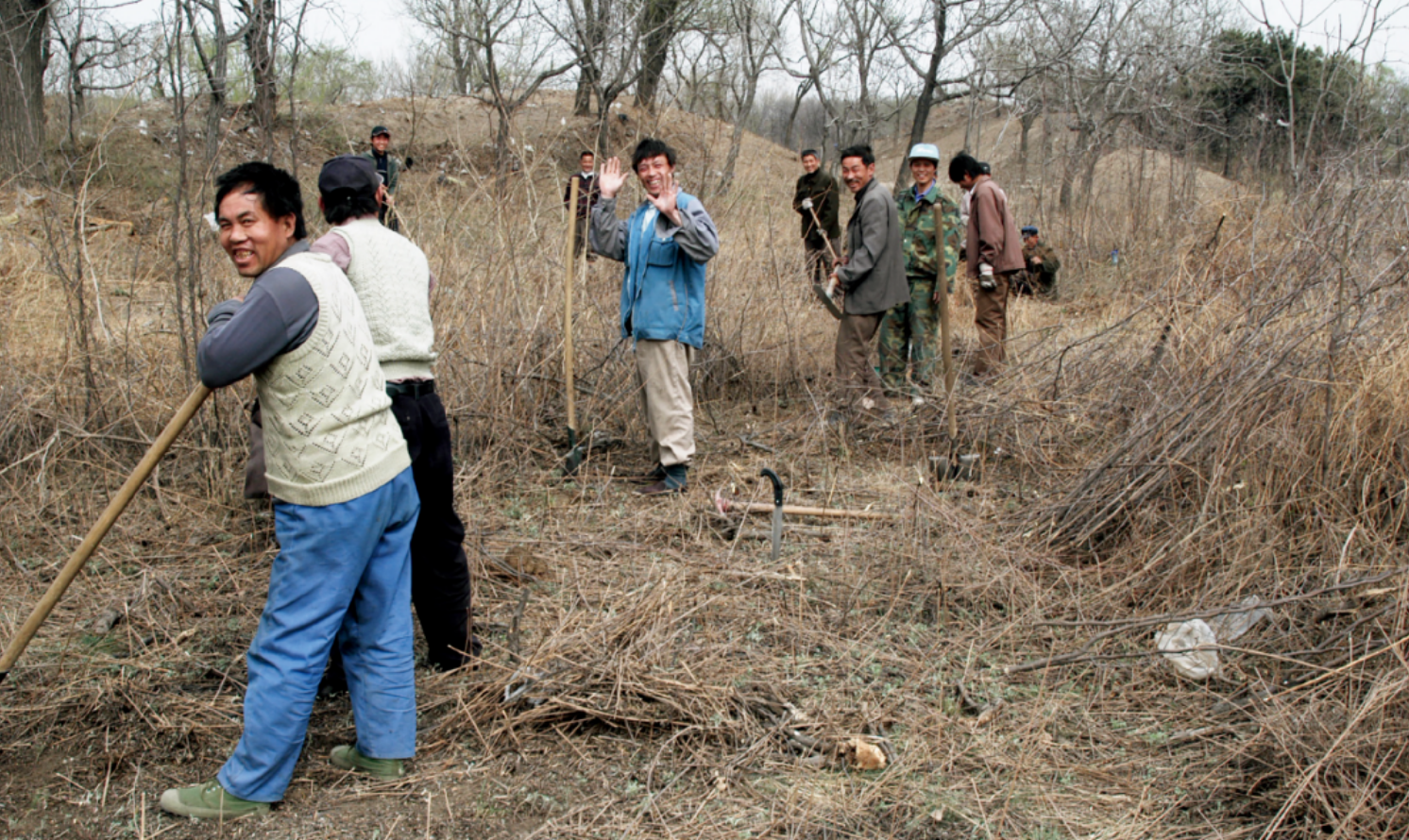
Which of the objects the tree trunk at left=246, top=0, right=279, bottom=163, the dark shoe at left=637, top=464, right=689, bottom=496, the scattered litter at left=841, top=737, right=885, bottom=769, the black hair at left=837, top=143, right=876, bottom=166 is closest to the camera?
the scattered litter at left=841, top=737, right=885, bottom=769

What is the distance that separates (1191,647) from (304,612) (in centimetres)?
262

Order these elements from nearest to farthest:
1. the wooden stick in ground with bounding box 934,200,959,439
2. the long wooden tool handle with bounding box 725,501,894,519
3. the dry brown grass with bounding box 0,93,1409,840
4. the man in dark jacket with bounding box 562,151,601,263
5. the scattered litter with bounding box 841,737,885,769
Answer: the dry brown grass with bounding box 0,93,1409,840 → the scattered litter with bounding box 841,737,885,769 → the long wooden tool handle with bounding box 725,501,894,519 → the wooden stick in ground with bounding box 934,200,959,439 → the man in dark jacket with bounding box 562,151,601,263

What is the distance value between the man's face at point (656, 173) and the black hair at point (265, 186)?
2.41 meters

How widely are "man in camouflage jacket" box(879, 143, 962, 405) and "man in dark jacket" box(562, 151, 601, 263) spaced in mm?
1908

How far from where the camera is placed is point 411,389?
290cm

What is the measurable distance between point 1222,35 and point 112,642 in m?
21.7

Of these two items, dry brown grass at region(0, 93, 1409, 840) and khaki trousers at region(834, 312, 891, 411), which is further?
khaki trousers at region(834, 312, 891, 411)

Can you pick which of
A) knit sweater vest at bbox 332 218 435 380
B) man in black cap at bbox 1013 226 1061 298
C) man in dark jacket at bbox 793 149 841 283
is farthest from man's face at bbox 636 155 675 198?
man in black cap at bbox 1013 226 1061 298

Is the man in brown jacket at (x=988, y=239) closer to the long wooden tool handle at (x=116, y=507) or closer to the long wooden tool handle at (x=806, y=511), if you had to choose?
the long wooden tool handle at (x=806, y=511)

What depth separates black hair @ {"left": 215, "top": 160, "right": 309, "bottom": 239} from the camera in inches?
88.5

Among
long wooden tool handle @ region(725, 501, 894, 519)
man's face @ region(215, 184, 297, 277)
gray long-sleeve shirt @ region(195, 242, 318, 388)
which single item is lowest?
long wooden tool handle @ region(725, 501, 894, 519)

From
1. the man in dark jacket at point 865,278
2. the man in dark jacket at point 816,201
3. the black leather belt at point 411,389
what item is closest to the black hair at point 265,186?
the black leather belt at point 411,389

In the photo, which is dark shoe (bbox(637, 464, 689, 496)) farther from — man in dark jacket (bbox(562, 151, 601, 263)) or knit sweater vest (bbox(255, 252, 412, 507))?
knit sweater vest (bbox(255, 252, 412, 507))

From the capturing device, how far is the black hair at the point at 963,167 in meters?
6.53
